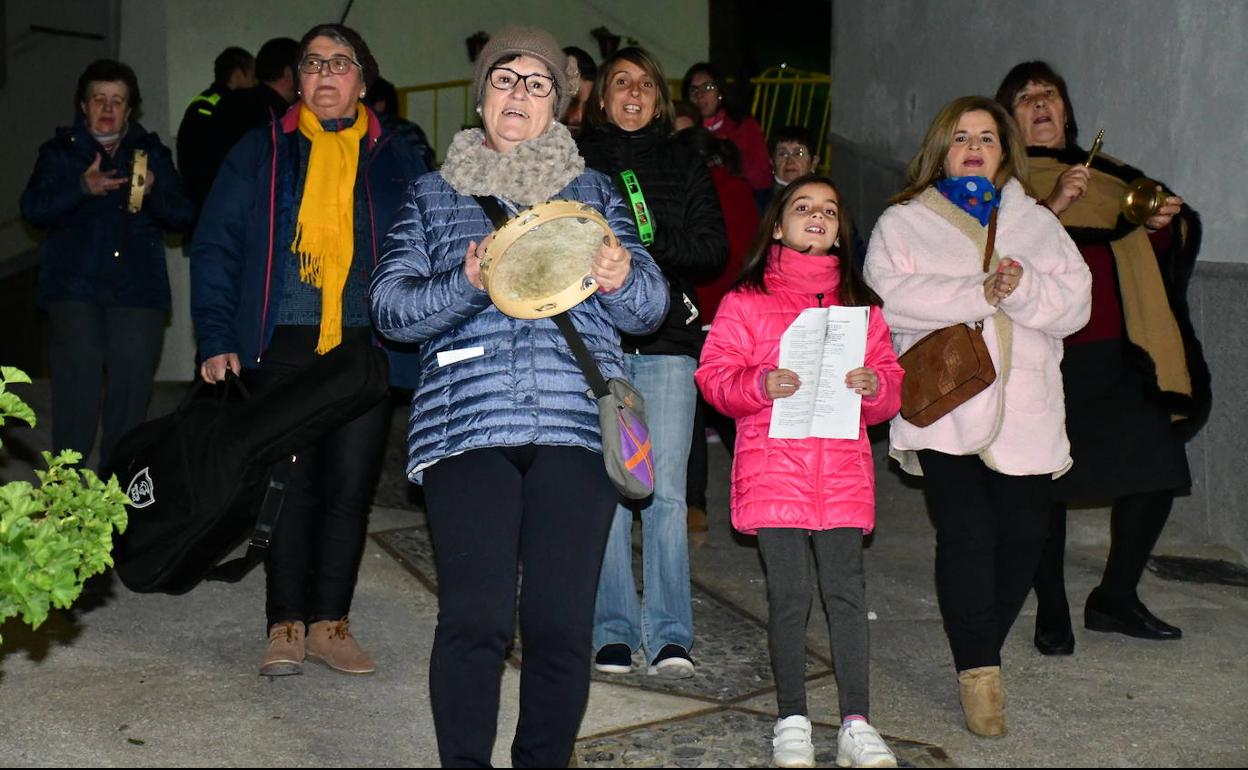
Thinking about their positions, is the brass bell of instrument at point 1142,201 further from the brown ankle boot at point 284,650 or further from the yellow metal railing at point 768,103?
the yellow metal railing at point 768,103

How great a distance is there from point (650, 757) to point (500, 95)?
81.8 inches

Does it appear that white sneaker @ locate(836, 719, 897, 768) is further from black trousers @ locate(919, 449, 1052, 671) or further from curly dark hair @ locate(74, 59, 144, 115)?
curly dark hair @ locate(74, 59, 144, 115)

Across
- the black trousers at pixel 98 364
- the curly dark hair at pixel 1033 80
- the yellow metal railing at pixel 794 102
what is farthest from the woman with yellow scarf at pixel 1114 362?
the yellow metal railing at pixel 794 102

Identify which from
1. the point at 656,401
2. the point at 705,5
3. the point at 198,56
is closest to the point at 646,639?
the point at 656,401

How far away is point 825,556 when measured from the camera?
4.87 metres

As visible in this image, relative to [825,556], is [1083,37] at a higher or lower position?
higher

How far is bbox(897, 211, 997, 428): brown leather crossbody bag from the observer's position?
5.09m

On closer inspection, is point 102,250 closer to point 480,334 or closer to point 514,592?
point 480,334

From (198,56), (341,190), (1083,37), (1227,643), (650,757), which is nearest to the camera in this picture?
(650,757)

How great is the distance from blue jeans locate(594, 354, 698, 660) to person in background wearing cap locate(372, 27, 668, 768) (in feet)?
3.89

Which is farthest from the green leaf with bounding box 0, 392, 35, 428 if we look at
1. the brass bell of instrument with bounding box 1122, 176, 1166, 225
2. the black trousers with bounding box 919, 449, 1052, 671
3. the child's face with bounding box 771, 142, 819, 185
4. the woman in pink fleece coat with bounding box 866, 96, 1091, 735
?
the child's face with bounding box 771, 142, 819, 185

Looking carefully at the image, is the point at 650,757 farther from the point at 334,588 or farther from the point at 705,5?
the point at 705,5

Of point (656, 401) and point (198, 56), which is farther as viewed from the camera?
point (198, 56)

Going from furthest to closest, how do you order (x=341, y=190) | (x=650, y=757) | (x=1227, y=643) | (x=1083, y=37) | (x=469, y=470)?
1. (x=1083, y=37)
2. (x=1227, y=643)
3. (x=341, y=190)
4. (x=650, y=757)
5. (x=469, y=470)
